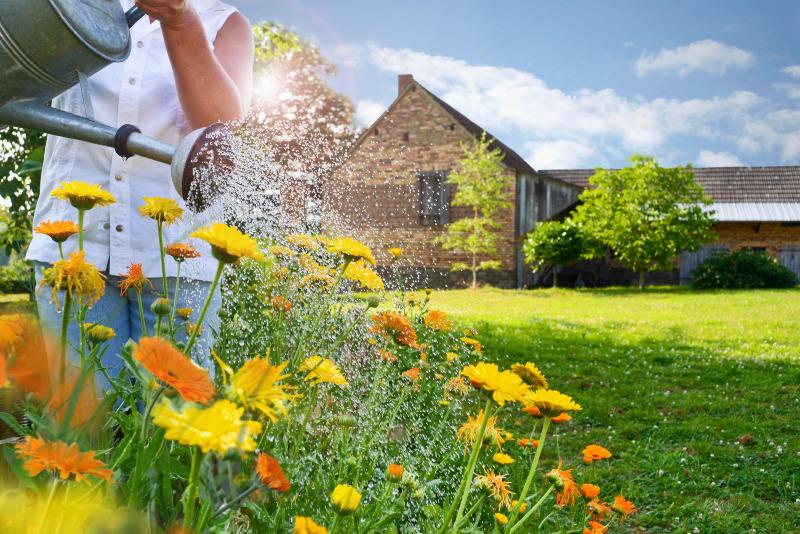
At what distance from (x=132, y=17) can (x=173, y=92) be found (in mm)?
695

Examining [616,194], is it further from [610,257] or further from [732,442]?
[732,442]

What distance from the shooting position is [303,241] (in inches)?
72.2

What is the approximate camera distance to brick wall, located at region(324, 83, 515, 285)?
18.1 m

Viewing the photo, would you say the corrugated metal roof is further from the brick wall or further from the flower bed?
the flower bed

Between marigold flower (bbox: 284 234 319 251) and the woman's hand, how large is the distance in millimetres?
789

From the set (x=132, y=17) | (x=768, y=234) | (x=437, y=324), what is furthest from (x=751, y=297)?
(x=132, y=17)

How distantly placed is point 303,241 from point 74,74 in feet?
3.10

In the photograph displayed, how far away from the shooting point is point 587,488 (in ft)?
5.17

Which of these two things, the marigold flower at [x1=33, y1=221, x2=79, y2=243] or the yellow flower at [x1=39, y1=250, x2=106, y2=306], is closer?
the yellow flower at [x1=39, y1=250, x2=106, y2=306]

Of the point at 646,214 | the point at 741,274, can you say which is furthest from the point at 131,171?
the point at 741,274

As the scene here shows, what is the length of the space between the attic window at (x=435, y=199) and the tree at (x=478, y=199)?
1.66 ft

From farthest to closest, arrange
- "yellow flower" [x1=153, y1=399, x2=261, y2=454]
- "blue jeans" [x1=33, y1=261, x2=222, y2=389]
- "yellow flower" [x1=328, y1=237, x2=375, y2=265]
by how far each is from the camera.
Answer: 1. "blue jeans" [x1=33, y1=261, x2=222, y2=389]
2. "yellow flower" [x1=328, y1=237, x2=375, y2=265]
3. "yellow flower" [x1=153, y1=399, x2=261, y2=454]

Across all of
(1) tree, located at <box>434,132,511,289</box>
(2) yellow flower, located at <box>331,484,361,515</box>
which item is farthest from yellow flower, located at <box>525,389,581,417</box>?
(1) tree, located at <box>434,132,511,289</box>

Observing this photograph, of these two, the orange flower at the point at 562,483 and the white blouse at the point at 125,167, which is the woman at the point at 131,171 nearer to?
the white blouse at the point at 125,167
